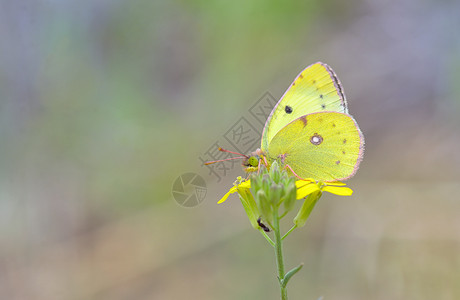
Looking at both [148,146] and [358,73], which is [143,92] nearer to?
[148,146]

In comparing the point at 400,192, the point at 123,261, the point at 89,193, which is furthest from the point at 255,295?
the point at 89,193

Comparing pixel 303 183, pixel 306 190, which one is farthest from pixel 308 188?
pixel 303 183

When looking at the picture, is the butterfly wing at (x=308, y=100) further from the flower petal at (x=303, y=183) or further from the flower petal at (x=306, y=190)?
the flower petal at (x=306, y=190)

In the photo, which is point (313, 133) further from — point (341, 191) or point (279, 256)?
point (279, 256)

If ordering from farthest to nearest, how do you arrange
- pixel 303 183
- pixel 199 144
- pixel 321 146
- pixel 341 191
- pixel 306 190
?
pixel 199 144 → pixel 321 146 → pixel 303 183 → pixel 306 190 → pixel 341 191

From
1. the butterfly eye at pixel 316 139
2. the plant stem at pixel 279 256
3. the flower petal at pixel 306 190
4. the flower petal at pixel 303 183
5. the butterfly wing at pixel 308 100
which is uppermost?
the butterfly wing at pixel 308 100

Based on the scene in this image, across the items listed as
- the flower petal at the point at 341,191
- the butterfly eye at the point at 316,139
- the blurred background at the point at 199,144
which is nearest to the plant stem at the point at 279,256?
the flower petal at the point at 341,191
